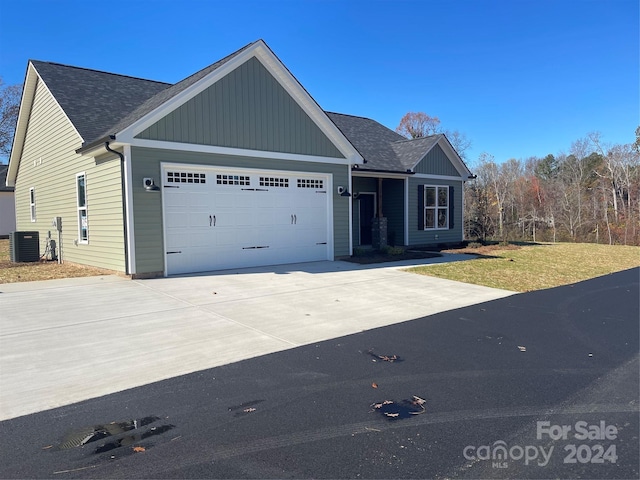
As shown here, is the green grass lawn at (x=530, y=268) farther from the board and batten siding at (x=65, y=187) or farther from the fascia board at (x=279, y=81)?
the board and batten siding at (x=65, y=187)

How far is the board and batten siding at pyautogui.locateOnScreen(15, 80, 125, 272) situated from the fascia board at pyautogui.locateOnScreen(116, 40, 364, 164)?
1142 mm

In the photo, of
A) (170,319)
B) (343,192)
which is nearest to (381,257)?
(343,192)

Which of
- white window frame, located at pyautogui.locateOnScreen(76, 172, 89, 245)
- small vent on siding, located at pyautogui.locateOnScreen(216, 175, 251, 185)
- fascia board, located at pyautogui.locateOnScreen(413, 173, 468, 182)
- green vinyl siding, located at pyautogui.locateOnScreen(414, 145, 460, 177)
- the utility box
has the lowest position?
the utility box

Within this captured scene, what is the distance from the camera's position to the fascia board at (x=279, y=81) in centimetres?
917

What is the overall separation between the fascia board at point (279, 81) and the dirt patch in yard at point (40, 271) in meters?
3.64

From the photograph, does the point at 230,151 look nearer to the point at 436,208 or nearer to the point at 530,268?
the point at 530,268

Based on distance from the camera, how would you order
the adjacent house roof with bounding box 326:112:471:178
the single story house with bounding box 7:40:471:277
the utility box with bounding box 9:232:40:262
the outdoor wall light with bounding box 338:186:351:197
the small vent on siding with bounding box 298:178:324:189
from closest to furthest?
the single story house with bounding box 7:40:471:277 → the small vent on siding with bounding box 298:178:324:189 → the outdoor wall light with bounding box 338:186:351:197 → the utility box with bounding box 9:232:40:262 → the adjacent house roof with bounding box 326:112:471:178

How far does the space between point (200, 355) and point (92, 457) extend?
6.16 ft

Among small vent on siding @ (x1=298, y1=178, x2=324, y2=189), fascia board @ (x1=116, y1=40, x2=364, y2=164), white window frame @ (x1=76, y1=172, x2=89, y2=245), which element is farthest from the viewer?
small vent on siding @ (x1=298, y1=178, x2=324, y2=189)

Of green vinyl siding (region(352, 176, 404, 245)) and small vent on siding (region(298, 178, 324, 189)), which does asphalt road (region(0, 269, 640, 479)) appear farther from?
green vinyl siding (region(352, 176, 404, 245))

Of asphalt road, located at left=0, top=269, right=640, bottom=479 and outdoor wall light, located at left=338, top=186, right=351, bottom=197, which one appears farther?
outdoor wall light, located at left=338, top=186, right=351, bottom=197

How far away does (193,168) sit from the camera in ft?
32.9

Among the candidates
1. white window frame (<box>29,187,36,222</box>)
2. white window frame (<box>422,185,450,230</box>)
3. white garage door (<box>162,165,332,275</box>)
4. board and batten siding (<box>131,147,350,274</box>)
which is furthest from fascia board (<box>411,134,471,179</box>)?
white window frame (<box>29,187,36,222</box>)

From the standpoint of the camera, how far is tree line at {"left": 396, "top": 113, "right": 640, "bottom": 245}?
85.6 ft
